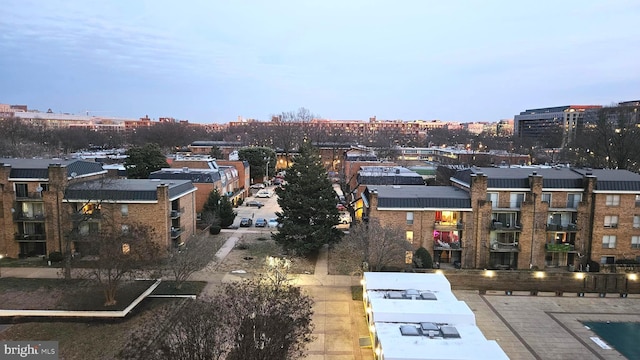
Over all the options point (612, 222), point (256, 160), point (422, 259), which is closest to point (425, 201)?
point (422, 259)

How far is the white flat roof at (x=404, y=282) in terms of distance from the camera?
2486 cm

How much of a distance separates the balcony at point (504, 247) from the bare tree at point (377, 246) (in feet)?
23.2

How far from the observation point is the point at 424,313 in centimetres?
2084

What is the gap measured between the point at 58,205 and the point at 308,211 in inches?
796

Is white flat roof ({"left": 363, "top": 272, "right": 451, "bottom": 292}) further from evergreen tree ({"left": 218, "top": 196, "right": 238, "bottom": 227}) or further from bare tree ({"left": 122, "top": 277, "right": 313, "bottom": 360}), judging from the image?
evergreen tree ({"left": 218, "top": 196, "right": 238, "bottom": 227})

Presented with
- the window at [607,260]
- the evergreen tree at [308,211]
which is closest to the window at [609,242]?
the window at [607,260]

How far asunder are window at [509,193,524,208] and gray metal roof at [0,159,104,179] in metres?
36.4

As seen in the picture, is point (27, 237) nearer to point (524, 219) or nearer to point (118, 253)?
point (118, 253)

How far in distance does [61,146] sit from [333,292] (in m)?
120

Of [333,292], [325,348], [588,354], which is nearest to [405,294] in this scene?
[325,348]

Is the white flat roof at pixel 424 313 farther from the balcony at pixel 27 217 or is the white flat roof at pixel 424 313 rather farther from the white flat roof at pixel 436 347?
the balcony at pixel 27 217

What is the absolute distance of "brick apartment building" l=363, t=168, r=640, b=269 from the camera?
110 ft

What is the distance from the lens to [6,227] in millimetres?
34562

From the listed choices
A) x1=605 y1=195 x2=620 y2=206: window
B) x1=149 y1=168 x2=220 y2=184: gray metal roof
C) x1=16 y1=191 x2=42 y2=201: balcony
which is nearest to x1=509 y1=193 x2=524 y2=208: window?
x1=605 y1=195 x2=620 y2=206: window
